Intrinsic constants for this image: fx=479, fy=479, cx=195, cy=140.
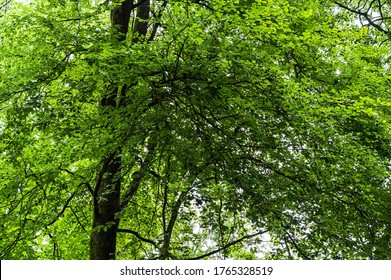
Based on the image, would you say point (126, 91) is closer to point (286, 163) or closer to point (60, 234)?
point (286, 163)

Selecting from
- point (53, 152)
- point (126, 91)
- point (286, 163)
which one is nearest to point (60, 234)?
point (53, 152)

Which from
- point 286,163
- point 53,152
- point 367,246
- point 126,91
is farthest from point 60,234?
point 367,246

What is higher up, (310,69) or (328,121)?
(310,69)

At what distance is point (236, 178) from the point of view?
6.22 meters

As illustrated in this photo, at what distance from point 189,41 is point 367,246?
3.55m

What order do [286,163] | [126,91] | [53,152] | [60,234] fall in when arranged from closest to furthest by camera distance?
[286,163]
[126,91]
[53,152]
[60,234]

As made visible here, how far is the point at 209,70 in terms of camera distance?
6488mm

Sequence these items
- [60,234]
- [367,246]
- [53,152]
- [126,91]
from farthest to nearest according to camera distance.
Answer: [60,234] → [53,152] → [126,91] → [367,246]

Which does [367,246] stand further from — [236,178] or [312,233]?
[236,178]

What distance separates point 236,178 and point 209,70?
1504 mm

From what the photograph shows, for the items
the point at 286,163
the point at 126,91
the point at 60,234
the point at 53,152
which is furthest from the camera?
the point at 60,234

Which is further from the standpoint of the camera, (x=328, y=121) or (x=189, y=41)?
(x=328, y=121)

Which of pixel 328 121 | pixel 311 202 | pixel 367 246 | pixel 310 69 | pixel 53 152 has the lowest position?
pixel 367 246

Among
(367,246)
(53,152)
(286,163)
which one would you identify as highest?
(53,152)
